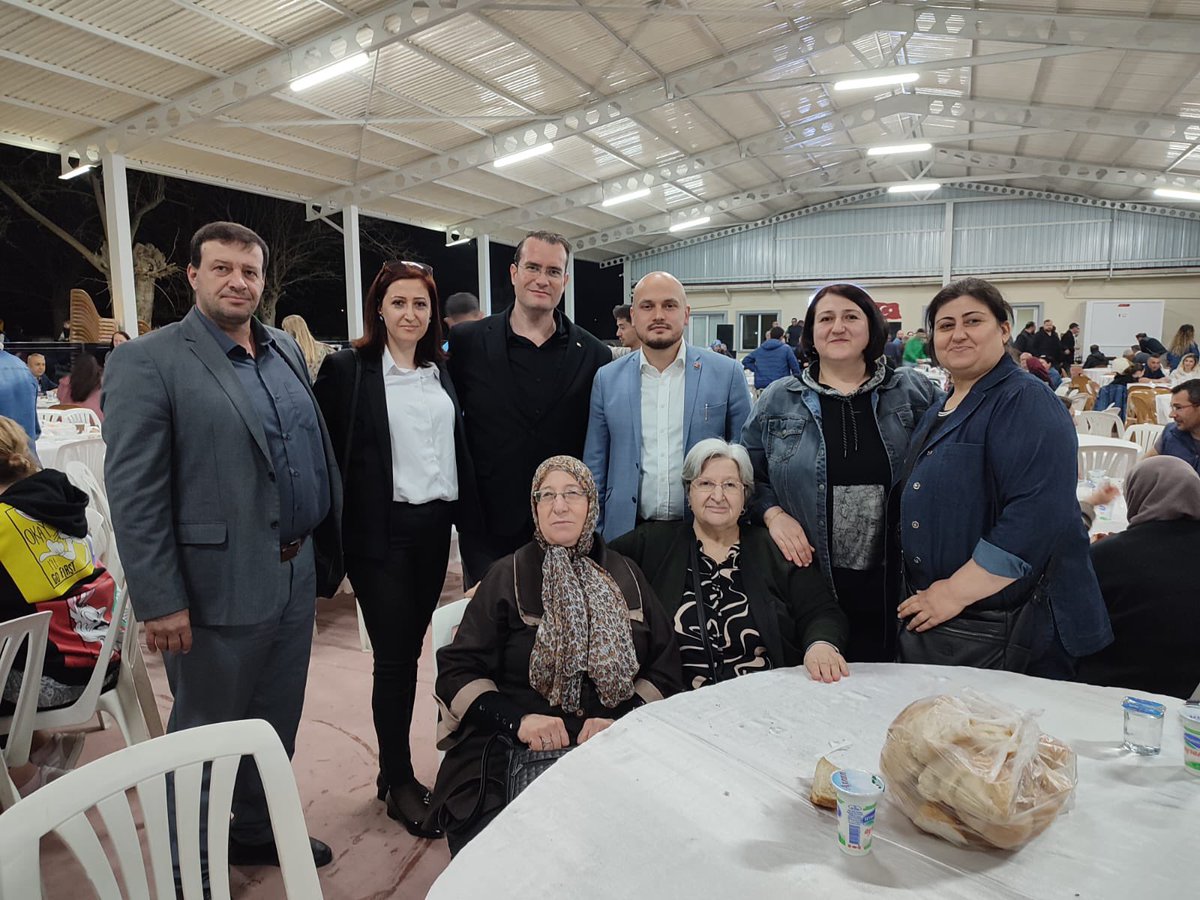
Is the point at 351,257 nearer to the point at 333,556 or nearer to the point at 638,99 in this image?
the point at 638,99

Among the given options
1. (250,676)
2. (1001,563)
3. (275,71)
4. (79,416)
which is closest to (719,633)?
(1001,563)

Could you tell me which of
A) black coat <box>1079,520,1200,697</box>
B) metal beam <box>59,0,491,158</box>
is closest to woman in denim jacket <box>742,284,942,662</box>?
black coat <box>1079,520,1200,697</box>

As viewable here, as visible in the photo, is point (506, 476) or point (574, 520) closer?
point (574, 520)

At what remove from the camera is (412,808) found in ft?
7.34

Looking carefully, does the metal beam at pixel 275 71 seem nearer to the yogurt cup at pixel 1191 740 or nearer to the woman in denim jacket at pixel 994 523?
the woman in denim jacket at pixel 994 523

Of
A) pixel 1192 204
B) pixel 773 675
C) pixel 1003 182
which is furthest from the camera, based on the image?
pixel 1003 182


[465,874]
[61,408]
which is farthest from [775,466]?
[61,408]

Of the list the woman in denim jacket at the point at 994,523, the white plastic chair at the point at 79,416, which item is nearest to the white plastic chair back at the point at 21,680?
the woman in denim jacket at the point at 994,523

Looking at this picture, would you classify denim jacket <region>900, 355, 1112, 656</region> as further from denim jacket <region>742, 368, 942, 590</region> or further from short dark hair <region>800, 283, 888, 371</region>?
short dark hair <region>800, 283, 888, 371</region>

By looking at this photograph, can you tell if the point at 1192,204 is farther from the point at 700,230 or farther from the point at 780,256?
the point at 700,230

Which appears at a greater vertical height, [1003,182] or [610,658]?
[1003,182]

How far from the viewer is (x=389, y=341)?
2.19 metres

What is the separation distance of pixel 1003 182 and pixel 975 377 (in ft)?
59.7

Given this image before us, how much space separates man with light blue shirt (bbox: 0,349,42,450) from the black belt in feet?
9.00
